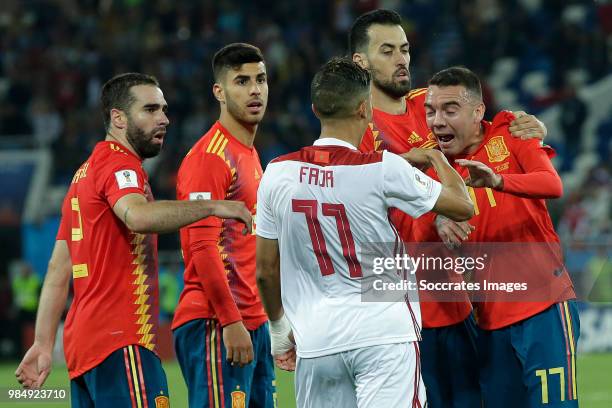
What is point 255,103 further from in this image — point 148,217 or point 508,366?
point 508,366

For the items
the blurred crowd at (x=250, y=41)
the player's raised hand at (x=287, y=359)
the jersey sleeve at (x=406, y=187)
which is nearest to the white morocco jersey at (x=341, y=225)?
the jersey sleeve at (x=406, y=187)

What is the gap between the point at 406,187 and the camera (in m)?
4.94

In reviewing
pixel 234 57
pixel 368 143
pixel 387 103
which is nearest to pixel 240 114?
pixel 234 57

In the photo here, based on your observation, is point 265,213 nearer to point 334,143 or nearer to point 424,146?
point 334,143

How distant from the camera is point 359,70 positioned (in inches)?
205

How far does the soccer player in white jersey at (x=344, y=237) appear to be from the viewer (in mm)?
4965

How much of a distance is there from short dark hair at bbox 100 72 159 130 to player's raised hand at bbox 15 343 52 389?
1268 millimetres

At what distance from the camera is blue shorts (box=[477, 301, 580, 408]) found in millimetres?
5832

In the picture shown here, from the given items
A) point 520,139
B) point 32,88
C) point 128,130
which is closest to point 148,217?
point 128,130

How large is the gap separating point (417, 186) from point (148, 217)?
131 cm

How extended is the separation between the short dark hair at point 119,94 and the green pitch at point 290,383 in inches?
173

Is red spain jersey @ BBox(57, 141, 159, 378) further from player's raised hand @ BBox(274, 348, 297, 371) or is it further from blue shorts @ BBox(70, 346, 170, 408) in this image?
player's raised hand @ BBox(274, 348, 297, 371)

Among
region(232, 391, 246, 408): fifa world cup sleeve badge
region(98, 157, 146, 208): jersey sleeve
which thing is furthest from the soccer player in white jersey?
region(232, 391, 246, 408): fifa world cup sleeve badge

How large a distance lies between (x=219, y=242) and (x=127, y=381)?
1.06 metres
